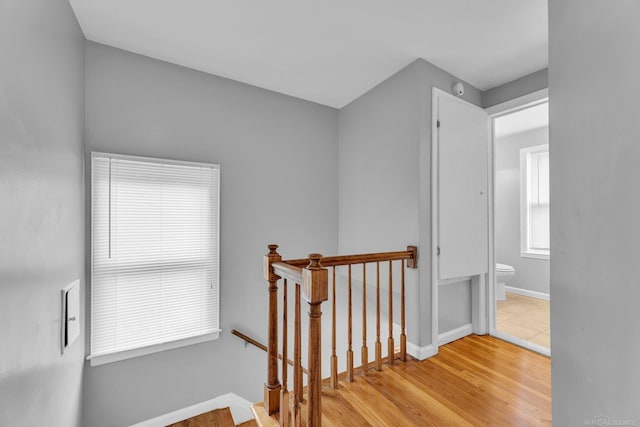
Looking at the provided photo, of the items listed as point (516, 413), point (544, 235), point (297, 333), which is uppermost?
point (544, 235)

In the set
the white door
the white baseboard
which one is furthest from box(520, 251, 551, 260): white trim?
the white door

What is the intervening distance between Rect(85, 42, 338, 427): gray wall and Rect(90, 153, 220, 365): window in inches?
4.3

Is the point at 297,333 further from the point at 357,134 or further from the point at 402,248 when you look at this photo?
the point at 357,134

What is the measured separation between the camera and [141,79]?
2135mm

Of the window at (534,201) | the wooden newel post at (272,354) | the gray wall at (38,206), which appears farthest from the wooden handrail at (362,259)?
the window at (534,201)

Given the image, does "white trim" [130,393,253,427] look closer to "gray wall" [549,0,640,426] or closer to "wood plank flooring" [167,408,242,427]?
"wood plank flooring" [167,408,242,427]

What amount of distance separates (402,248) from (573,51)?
162 centimetres

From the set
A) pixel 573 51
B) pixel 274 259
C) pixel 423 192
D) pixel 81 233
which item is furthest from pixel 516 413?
pixel 81 233

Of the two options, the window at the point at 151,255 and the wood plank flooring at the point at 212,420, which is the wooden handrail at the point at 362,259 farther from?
the wood plank flooring at the point at 212,420

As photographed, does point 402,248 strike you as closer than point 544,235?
Yes

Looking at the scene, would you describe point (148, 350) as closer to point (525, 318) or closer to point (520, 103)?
point (520, 103)

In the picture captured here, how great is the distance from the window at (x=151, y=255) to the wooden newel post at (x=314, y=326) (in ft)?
4.51

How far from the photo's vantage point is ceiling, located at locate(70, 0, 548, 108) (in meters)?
1.69

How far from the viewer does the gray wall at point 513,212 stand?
3984 millimetres
